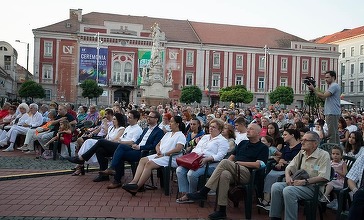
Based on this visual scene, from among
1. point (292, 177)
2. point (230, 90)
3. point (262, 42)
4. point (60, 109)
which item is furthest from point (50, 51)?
point (292, 177)

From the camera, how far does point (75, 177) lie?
27.8 ft

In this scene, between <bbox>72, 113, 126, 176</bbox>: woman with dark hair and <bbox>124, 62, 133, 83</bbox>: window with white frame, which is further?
<bbox>124, 62, 133, 83</bbox>: window with white frame

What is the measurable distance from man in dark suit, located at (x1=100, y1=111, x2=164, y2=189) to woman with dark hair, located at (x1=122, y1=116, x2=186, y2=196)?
28 centimetres

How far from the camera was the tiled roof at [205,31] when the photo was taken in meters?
56.9

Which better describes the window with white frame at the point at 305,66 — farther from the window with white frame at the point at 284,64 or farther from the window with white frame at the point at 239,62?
the window with white frame at the point at 239,62

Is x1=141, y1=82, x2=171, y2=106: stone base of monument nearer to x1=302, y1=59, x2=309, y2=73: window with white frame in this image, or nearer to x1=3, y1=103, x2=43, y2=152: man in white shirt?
x1=3, y1=103, x2=43, y2=152: man in white shirt

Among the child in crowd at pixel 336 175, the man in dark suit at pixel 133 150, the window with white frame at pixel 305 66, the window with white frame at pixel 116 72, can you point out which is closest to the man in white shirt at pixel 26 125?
the man in dark suit at pixel 133 150

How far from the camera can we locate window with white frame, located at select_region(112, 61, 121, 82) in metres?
54.5

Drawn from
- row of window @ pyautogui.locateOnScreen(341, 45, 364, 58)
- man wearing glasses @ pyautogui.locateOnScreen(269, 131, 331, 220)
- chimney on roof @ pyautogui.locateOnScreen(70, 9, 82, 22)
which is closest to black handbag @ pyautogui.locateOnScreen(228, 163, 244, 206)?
man wearing glasses @ pyautogui.locateOnScreen(269, 131, 331, 220)

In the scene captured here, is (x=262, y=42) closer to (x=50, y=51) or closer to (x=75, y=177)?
(x=50, y=51)

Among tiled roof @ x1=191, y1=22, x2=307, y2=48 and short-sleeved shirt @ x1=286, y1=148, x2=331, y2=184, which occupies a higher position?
tiled roof @ x1=191, y1=22, x2=307, y2=48

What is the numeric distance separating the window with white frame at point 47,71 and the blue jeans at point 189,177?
50.5m

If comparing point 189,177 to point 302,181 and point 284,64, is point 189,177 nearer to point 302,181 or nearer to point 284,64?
point 302,181

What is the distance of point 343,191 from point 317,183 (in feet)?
1.15
